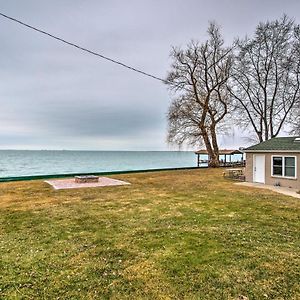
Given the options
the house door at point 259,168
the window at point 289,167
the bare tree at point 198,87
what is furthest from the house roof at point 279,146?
the bare tree at point 198,87

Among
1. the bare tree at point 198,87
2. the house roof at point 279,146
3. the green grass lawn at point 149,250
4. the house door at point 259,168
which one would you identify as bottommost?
the green grass lawn at point 149,250

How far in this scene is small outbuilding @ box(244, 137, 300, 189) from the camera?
1334cm

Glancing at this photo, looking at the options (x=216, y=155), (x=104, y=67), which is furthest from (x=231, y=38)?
(x=104, y=67)

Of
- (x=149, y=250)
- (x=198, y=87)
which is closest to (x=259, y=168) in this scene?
(x=149, y=250)

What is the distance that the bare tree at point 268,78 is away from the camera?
23656 millimetres

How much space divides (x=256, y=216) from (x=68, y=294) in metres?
5.94

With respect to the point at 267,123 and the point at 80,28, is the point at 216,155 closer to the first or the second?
the point at 267,123

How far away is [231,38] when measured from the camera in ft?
86.2

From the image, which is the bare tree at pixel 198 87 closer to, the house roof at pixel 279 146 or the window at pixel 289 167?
the house roof at pixel 279 146

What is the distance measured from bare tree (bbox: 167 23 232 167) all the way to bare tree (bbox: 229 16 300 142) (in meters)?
2.17

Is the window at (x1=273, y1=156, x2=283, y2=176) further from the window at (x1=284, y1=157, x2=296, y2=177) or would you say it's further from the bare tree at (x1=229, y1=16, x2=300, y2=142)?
the bare tree at (x1=229, y1=16, x2=300, y2=142)

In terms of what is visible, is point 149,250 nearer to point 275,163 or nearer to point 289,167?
point 289,167

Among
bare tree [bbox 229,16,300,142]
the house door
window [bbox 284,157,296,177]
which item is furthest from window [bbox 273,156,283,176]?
bare tree [bbox 229,16,300,142]

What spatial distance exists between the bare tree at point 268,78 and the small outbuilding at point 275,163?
1186cm
